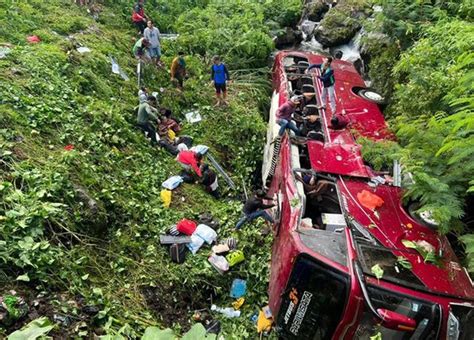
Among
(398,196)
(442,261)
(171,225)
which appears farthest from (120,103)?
(442,261)

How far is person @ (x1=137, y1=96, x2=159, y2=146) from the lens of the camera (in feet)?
28.5

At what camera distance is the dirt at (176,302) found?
19.2 feet

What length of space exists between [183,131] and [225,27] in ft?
16.8

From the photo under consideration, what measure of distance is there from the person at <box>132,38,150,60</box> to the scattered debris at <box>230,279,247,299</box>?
740 cm

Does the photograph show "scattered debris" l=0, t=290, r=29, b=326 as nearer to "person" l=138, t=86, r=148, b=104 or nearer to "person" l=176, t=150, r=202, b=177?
"person" l=176, t=150, r=202, b=177

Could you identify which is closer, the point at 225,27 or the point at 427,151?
the point at 427,151

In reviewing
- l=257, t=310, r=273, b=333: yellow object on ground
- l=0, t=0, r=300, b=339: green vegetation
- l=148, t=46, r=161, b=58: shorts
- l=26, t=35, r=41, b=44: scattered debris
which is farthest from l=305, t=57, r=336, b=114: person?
l=26, t=35, r=41, b=44: scattered debris

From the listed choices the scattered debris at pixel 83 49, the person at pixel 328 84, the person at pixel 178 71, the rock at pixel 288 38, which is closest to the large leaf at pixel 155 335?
the person at pixel 328 84

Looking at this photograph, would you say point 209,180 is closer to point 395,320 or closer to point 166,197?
point 166,197

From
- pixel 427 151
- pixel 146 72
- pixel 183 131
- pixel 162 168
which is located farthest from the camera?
pixel 146 72

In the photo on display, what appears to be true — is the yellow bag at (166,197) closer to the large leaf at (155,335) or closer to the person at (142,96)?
the person at (142,96)

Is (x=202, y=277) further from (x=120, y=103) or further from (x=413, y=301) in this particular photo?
(x=120, y=103)

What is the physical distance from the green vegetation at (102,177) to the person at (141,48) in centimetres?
37

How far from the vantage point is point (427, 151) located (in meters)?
5.83
